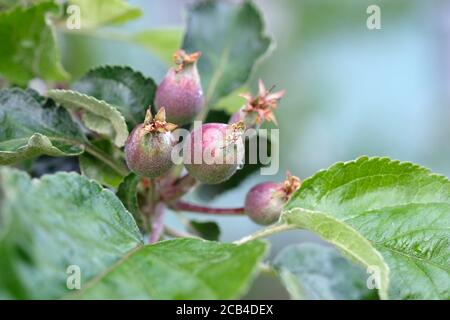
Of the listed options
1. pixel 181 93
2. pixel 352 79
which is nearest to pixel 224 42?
pixel 181 93

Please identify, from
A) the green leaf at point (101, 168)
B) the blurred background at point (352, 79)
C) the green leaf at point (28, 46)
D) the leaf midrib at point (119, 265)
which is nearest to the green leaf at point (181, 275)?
the leaf midrib at point (119, 265)

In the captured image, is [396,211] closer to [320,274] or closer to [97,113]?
[320,274]

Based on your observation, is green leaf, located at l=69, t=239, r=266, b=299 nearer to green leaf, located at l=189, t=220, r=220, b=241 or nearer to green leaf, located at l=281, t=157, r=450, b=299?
green leaf, located at l=281, t=157, r=450, b=299

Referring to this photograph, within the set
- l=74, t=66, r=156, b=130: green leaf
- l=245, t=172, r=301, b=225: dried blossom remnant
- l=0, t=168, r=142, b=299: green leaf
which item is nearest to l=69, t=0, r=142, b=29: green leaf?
l=74, t=66, r=156, b=130: green leaf

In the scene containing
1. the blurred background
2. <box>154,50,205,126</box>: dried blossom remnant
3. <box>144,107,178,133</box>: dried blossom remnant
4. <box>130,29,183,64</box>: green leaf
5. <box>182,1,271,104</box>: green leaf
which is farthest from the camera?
the blurred background

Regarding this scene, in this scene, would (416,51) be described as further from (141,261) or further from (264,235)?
(141,261)

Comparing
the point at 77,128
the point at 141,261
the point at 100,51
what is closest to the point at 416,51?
the point at 100,51

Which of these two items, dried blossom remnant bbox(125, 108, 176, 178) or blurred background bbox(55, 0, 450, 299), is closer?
dried blossom remnant bbox(125, 108, 176, 178)
